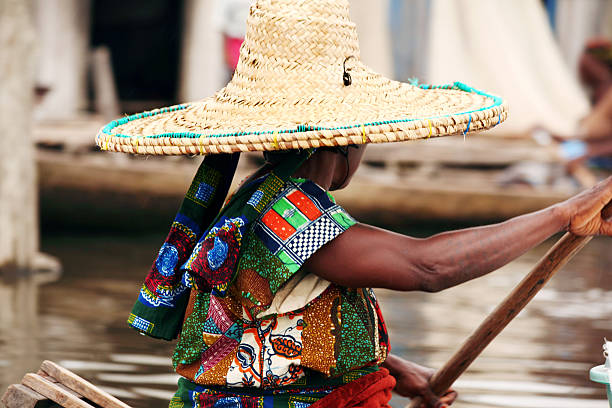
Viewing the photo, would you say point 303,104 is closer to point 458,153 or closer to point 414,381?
point 414,381

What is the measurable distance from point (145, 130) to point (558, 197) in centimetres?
623

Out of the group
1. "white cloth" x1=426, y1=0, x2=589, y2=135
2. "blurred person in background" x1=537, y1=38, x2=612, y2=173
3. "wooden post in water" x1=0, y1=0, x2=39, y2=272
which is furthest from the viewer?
"white cloth" x1=426, y1=0, x2=589, y2=135

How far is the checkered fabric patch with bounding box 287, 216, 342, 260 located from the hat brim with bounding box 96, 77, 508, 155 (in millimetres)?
149

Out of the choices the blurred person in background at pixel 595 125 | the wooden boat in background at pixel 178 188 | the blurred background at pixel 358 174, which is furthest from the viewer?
the blurred person in background at pixel 595 125

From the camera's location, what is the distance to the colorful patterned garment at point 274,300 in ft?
6.03

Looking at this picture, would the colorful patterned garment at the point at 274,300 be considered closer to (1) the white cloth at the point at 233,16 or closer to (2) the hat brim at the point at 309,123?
(2) the hat brim at the point at 309,123

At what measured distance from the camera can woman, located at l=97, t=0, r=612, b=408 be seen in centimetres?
184

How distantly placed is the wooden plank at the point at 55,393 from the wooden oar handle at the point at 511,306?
31.3 inches

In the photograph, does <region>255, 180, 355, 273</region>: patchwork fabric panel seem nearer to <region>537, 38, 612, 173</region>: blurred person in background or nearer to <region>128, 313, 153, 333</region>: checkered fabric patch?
<region>128, 313, 153, 333</region>: checkered fabric patch

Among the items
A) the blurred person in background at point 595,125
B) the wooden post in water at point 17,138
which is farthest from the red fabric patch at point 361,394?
the blurred person in background at point 595,125

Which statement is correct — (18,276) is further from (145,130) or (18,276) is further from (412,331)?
(145,130)

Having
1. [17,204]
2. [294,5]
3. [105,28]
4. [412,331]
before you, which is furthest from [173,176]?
[294,5]

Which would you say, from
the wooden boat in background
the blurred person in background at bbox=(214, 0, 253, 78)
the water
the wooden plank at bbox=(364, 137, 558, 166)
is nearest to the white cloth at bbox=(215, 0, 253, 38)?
the blurred person in background at bbox=(214, 0, 253, 78)

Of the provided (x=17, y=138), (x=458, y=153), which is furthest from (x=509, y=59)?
(x=17, y=138)
